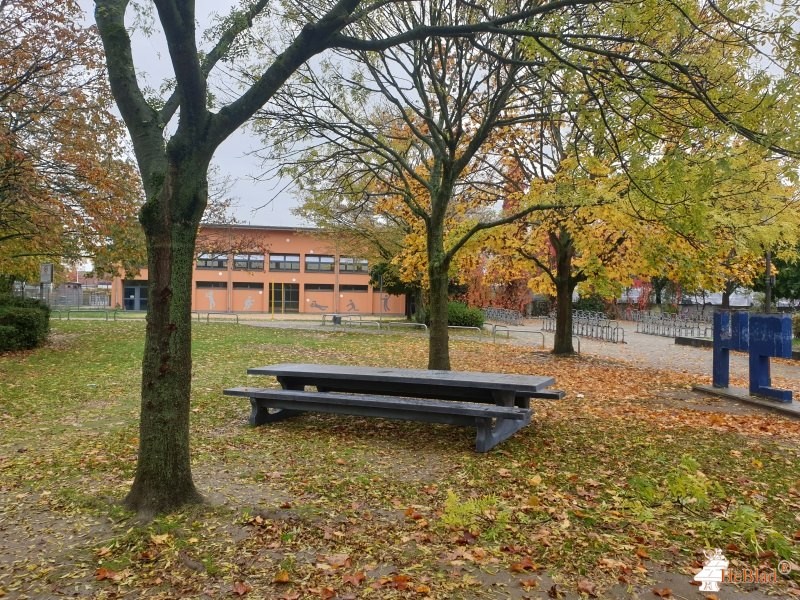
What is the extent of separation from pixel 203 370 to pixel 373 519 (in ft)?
29.4

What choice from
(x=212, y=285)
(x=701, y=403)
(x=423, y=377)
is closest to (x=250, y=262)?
(x=212, y=285)

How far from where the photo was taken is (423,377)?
6.34 m

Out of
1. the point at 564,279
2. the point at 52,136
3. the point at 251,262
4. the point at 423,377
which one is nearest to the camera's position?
the point at 423,377

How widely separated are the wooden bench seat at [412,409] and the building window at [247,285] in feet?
146

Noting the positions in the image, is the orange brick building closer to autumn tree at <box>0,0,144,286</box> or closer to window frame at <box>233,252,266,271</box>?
window frame at <box>233,252,266,271</box>

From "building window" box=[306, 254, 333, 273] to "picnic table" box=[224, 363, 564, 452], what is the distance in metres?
43.7

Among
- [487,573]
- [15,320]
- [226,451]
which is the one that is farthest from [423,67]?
[15,320]

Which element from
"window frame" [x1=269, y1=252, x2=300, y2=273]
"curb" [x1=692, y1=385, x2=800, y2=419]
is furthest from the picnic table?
"window frame" [x1=269, y1=252, x2=300, y2=273]

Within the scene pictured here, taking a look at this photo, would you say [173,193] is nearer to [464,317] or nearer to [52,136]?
[52,136]

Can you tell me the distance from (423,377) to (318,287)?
4545 centimetres

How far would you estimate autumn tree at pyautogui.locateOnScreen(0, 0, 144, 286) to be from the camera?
40.0ft

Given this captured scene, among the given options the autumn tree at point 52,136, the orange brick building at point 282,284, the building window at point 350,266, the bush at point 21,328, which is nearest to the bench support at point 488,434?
the autumn tree at point 52,136

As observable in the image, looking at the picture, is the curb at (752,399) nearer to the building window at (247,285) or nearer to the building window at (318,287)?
the building window at (318,287)

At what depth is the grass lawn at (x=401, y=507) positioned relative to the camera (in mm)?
3225
